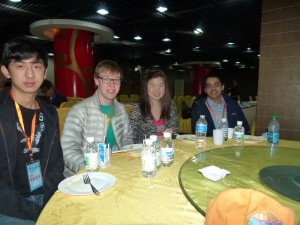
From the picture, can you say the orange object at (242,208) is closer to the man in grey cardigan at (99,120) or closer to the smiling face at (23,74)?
the man in grey cardigan at (99,120)

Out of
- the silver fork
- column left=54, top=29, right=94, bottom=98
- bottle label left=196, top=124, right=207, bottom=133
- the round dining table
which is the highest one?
column left=54, top=29, right=94, bottom=98

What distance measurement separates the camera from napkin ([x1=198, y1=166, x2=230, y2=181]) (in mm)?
1227

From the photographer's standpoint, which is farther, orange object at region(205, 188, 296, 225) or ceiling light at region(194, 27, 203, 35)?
ceiling light at region(194, 27, 203, 35)

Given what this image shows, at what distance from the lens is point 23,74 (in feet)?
4.79

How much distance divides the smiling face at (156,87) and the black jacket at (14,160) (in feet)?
3.80

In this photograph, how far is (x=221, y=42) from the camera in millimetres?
→ 10453

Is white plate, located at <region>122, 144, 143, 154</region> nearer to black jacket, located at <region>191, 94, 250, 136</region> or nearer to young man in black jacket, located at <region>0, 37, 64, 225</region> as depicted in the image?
young man in black jacket, located at <region>0, 37, 64, 225</region>

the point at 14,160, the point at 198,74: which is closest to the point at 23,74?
the point at 14,160

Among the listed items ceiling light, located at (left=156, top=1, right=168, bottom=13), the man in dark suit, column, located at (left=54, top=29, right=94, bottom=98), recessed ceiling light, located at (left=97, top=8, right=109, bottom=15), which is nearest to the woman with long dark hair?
the man in dark suit

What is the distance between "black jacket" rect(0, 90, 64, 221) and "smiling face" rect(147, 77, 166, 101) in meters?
1.16

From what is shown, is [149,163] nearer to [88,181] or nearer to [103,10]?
[88,181]

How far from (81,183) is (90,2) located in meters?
5.78

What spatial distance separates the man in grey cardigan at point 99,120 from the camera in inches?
70.9

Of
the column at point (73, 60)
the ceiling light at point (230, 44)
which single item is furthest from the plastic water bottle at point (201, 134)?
the ceiling light at point (230, 44)
